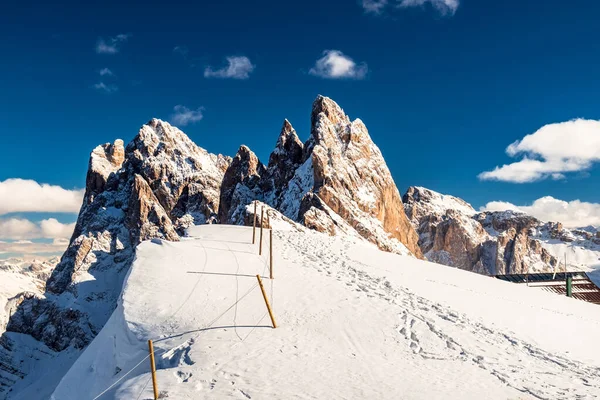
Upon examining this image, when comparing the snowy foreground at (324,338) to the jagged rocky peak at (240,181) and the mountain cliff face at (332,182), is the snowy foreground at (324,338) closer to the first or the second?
the mountain cliff face at (332,182)

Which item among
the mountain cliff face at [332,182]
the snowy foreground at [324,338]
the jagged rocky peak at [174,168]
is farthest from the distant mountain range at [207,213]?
the snowy foreground at [324,338]

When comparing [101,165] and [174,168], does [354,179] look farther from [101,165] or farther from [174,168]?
[101,165]

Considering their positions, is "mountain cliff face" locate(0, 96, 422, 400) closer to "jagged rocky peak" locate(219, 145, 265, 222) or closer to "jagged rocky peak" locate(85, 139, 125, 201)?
"jagged rocky peak" locate(219, 145, 265, 222)

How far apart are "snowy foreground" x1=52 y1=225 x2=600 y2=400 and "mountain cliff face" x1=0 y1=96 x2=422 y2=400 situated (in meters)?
24.6

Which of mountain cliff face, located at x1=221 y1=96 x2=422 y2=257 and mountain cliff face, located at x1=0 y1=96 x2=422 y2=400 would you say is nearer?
mountain cliff face, located at x1=221 y1=96 x2=422 y2=257

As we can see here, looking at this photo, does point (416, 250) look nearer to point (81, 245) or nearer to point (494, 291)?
point (494, 291)

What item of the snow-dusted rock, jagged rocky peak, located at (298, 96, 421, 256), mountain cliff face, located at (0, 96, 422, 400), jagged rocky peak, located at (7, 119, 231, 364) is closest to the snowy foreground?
mountain cliff face, located at (0, 96, 422, 400)

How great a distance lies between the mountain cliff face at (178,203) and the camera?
3182 inches

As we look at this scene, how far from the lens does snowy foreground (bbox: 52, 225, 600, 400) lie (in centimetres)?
1083

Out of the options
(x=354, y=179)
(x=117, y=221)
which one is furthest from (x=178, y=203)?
(x=354, y=179)

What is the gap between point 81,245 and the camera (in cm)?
13312

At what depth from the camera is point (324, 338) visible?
45.6 ft

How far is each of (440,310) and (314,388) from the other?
10544mm

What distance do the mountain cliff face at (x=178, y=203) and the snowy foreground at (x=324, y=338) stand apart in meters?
24.6
